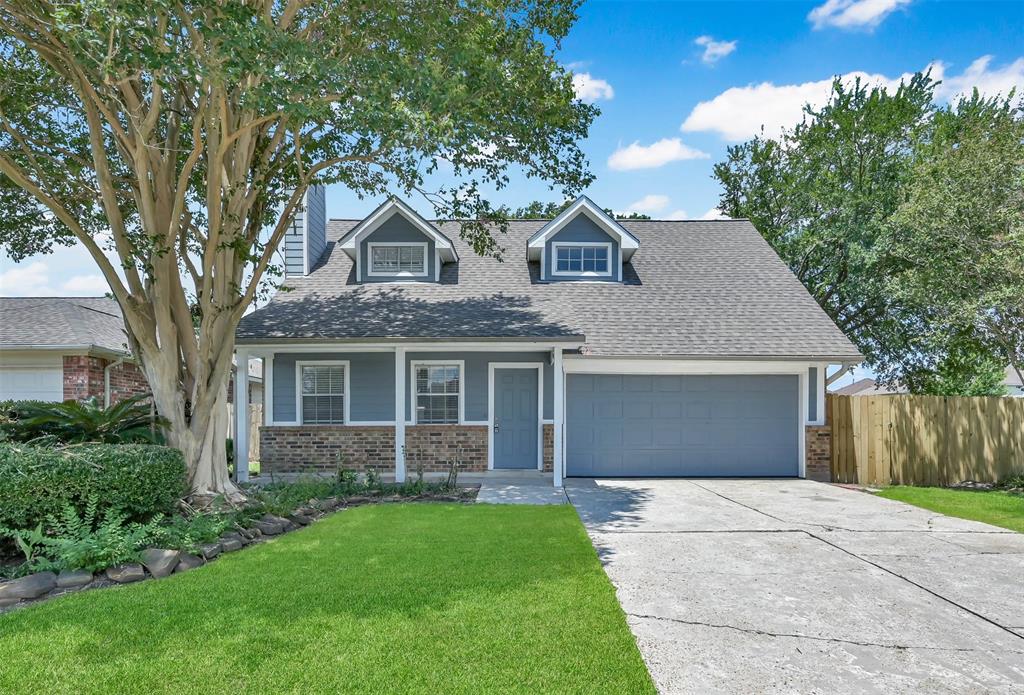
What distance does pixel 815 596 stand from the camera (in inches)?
202

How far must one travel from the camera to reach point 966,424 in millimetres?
12141

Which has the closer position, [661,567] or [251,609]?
[251,609]

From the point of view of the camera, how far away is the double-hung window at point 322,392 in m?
12.3

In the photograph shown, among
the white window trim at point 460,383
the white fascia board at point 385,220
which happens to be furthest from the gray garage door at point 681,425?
the white fascia board at point 385,220

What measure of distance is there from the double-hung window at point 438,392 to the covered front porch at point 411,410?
20 mm

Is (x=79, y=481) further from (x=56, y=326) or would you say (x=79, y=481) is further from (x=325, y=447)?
(x=56, y=326)

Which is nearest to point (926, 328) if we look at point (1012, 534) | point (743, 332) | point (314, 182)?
point (743, 332)

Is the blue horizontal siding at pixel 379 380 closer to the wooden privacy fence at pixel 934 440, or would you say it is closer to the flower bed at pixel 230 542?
the flower bed at pixel 230 542

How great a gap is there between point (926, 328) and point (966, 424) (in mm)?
6726

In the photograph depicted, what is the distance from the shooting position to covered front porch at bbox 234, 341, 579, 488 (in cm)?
1211

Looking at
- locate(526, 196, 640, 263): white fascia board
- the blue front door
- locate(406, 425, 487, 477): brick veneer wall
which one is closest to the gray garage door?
the blue front door

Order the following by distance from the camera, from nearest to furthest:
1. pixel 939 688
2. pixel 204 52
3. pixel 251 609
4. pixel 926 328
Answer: pixel 939 688
pixel 251 609
pixel 204 52
pixel 926 328

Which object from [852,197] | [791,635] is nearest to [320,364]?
[791,635]

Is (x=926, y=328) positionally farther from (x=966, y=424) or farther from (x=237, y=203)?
(x=237, y=203)
